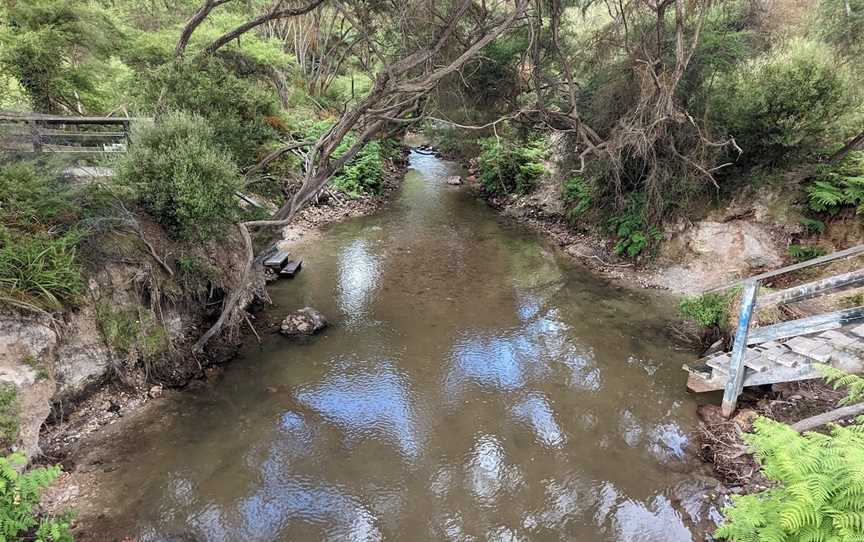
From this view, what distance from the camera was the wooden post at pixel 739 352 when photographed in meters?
6.63

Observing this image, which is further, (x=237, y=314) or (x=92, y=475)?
(x=237, y=314)

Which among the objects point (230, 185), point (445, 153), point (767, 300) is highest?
point (767, 300)

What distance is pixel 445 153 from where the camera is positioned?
28.1 m

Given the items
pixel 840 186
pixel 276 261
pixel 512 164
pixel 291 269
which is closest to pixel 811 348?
pixel 840 186

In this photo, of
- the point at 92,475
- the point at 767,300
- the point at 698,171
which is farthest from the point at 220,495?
the point at 698,171

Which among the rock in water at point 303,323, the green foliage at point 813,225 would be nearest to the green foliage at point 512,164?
the green foliage at point 813,225

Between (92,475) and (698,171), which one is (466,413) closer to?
(92,475)

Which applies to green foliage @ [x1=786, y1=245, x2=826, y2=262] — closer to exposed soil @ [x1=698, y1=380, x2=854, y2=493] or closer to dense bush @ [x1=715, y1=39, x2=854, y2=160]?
dense bush @ [x1=715, y1=39, x2=854, y2=160]

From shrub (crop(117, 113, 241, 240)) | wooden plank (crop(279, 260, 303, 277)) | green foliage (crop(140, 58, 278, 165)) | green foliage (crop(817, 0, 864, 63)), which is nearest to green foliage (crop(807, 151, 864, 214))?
green foliage (crop(817, 0, 864, 63))

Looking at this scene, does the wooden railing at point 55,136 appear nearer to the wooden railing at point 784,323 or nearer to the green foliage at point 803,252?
the wooden railing at point 784,323

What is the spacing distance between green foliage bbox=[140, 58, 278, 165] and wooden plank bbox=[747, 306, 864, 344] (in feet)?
32.7

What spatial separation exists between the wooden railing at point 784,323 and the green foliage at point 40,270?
32.2ft

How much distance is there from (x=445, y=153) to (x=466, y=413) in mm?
22640

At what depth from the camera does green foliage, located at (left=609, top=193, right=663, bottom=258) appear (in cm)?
1255
